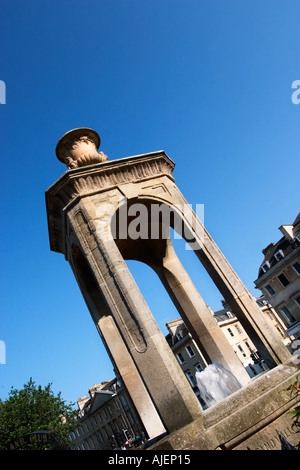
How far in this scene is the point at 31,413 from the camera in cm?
3034

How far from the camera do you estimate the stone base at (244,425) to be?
5.33m

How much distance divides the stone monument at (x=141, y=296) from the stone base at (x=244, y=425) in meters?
0.02

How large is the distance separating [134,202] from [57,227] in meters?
3.42

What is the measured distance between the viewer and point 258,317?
8055mm

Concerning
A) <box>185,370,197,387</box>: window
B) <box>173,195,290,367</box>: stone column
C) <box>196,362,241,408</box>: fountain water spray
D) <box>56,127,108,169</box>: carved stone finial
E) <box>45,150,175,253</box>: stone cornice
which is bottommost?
<box>185,370,197,387</box>: window

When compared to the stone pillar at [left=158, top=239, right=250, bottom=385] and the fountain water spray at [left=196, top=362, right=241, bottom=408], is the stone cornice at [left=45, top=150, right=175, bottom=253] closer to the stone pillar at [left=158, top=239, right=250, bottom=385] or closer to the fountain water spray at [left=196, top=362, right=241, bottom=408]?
the stone pillar at [left=158, top=239, right=250, bottom=385]

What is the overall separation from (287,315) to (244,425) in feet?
102

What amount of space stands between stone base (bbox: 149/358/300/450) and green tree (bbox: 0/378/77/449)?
2750cm

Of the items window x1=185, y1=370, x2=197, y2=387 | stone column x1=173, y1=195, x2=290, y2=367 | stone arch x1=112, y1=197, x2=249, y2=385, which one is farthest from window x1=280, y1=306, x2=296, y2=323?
stone column x1=173, y1=195, x2=290, y2=367

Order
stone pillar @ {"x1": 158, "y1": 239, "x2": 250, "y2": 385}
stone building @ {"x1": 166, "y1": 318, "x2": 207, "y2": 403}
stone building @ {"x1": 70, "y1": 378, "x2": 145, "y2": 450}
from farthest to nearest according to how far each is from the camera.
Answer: stone building @ {"x1": 70, "y1": 378, "x2": 145, "y2": 450} → stone building @ {"x1": 166, "y1": 318, "x2": 207, "y2": 403} → stone pillar @ {"x1": 158, "y1": 239, "x2": 250, "y2": 385}

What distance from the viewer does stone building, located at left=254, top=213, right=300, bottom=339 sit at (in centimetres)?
3144

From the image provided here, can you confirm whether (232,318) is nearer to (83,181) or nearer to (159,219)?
(159,219)
